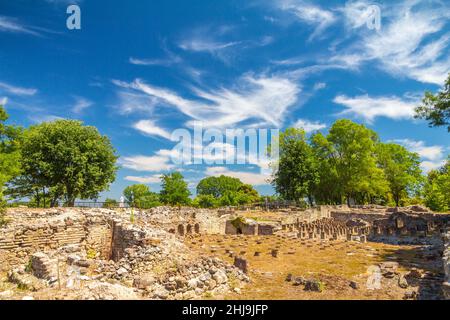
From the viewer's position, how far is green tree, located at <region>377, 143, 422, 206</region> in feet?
156

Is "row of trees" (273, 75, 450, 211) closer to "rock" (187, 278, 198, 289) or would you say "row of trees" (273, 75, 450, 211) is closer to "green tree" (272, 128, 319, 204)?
"green tree" (272, 128, 319, 204)

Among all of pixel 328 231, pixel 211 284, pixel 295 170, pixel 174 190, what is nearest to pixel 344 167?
pixel 295 170

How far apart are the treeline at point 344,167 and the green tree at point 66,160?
2628cm

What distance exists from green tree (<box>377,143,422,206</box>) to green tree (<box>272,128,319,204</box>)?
12.5m

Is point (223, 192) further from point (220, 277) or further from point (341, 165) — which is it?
point (220, 277)

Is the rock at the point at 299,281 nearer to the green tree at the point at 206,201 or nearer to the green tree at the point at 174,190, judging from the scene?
the green tree at the point at 174,190

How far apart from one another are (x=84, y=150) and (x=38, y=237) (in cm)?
1401

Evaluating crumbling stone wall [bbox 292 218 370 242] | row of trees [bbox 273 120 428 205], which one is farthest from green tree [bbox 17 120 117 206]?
row of trees [bbox 273 120 428 205]

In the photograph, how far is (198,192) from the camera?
86.3 meters

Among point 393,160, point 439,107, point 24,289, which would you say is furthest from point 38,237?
point 393,160

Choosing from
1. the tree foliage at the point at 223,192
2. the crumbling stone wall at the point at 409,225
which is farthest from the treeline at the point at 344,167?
the tree foliage at the point at 223,192

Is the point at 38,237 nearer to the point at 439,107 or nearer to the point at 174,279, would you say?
the point at 174,279

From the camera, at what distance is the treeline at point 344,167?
42.7 metres
